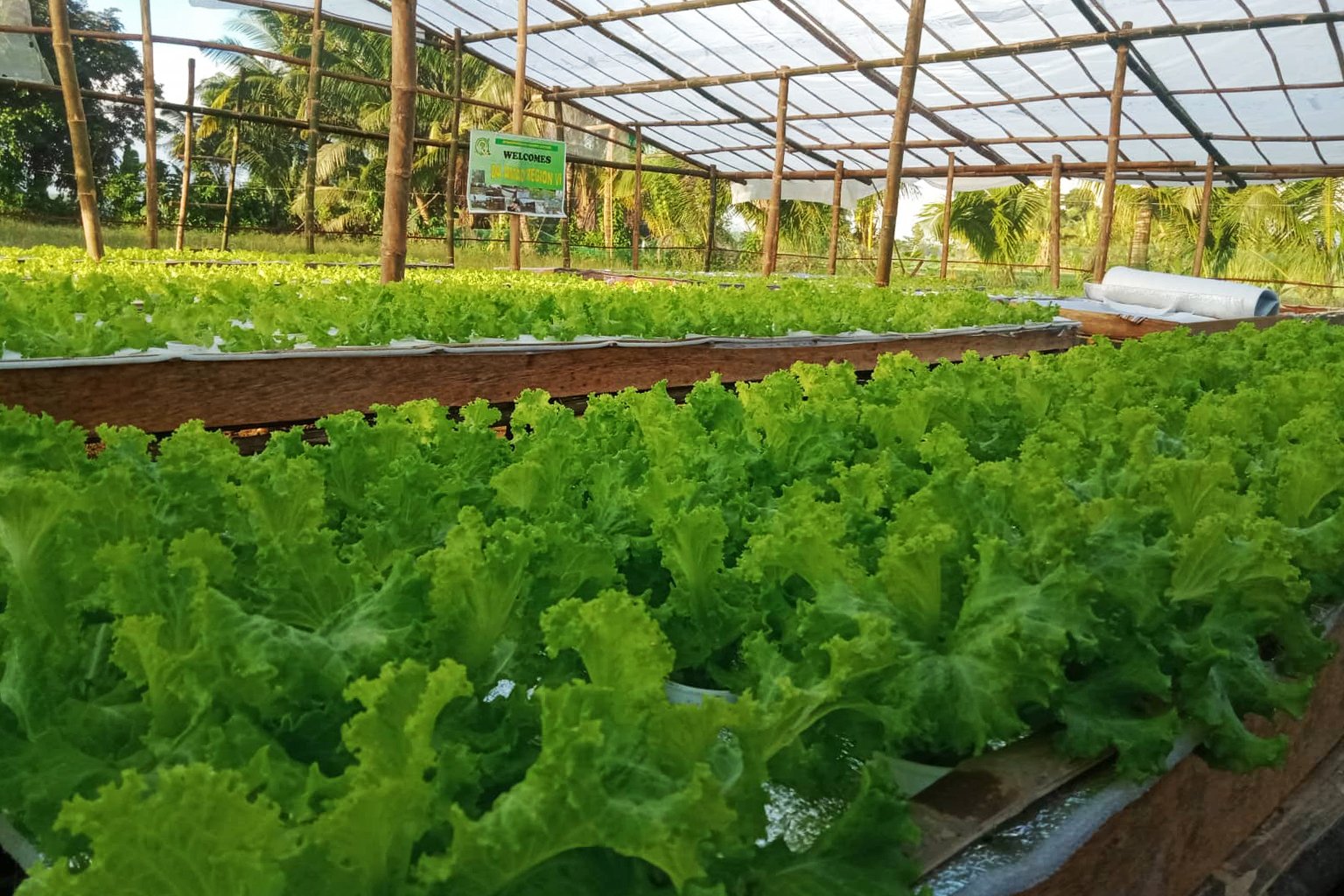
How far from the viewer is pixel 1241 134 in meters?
16.5

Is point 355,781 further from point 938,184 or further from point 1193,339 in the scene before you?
point 938,184

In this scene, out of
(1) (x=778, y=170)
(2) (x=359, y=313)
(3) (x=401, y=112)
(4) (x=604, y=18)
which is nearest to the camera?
(2) (x=359, y=313)

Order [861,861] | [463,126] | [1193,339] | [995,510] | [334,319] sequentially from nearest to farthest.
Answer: [861,861], [995,510], [334,319], [1193,339], [463,126]

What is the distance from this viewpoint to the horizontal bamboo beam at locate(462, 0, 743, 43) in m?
13.8

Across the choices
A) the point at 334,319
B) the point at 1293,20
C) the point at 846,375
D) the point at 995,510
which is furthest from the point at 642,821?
the point at 1293,20

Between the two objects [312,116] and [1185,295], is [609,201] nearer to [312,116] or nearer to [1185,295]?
[312,116]

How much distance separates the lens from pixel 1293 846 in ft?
6.91

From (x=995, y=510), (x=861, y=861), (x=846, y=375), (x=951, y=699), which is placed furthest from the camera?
(x=846, y=375)

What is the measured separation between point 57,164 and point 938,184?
22.1m

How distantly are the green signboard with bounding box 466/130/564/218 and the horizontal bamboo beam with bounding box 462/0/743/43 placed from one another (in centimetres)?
494

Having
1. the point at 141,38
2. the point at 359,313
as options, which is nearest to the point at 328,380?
the point at 359,313

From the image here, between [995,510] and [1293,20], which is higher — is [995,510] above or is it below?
below

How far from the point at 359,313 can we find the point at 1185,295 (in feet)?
29.5

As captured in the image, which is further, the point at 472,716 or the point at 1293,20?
the point at 1293,20
